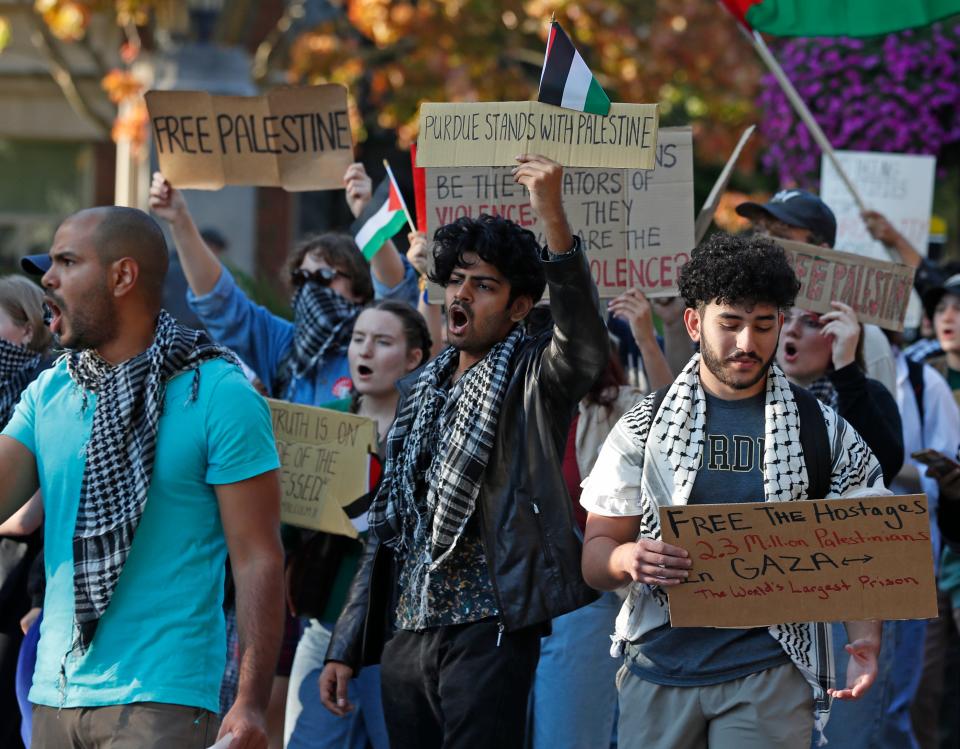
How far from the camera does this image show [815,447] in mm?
3785

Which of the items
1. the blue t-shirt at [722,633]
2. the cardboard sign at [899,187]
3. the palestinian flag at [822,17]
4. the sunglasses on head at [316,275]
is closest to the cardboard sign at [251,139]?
the sunglasses on head at [316,275]

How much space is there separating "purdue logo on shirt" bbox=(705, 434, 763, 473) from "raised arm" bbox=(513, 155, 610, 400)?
361 millimetres

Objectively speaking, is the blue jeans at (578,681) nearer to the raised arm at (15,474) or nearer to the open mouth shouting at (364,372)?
the open mouth shouting at (364,372)

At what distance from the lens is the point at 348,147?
6.03 m

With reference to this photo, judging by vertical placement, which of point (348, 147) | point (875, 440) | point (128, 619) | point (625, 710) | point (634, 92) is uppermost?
point (634, 92)

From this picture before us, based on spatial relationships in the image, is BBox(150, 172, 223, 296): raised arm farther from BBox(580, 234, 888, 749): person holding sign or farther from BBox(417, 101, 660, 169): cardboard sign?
BBox(580, 234, 888, 749): person holding sign

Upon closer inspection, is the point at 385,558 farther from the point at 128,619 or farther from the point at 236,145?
the point at 236,145

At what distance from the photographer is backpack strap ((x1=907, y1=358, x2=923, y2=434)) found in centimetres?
626

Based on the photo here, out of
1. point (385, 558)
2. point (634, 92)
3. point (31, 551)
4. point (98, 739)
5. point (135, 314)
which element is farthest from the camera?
point (634, 92)

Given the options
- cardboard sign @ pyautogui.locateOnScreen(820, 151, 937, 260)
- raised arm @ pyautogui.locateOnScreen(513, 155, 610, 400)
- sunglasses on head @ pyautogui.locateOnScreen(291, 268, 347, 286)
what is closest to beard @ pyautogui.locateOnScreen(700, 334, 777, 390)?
raised arm @ pyautogui.locateOnScreen(513, 155, 610, 400)

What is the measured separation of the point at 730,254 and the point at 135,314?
1486 mm

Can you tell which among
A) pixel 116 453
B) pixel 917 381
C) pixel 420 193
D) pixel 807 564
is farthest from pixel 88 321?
pixel 917 381

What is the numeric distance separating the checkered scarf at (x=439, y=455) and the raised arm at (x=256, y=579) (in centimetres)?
66

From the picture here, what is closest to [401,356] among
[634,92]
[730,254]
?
[730,254]
